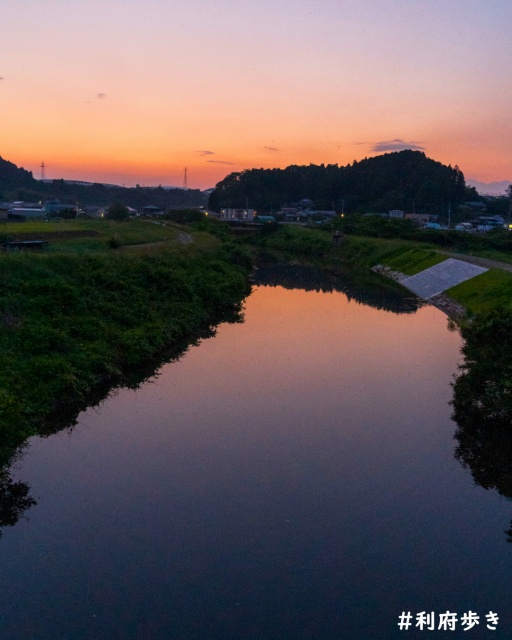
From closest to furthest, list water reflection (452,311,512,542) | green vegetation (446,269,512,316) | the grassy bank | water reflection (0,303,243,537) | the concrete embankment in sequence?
1. water reflection (0,303,243,537)
2. water reflection (452,311,512,542)
3. the grassy bank
4. green vegetation (446,269,512,316)
5. the concrete embankment

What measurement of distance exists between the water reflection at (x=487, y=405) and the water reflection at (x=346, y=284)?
21045 millimetres

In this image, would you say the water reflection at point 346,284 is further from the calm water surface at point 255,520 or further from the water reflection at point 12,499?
the water reflection at point 12,499

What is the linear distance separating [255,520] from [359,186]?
13696cm

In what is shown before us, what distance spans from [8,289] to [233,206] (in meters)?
133

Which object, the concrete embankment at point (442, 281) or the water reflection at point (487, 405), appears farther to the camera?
the concrete embankment at point (442, 281)

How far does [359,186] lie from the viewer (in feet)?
468

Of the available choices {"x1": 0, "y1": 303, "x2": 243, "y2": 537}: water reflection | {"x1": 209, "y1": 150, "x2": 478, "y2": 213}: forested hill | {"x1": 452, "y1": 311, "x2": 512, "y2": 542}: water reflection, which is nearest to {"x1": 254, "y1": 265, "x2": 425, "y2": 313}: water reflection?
{"x1": 0, "y1": 303, "x2": 243, "y2": 537}: water reflection

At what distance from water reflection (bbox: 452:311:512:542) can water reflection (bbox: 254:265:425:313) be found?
21.0 meters

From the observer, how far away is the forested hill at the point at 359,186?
129625mm

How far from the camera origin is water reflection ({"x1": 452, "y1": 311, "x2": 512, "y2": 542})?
17.2 metres

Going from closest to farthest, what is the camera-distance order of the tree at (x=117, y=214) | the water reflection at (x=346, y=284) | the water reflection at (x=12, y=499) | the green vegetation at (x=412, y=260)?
the water reflection at (x=12, y=499) → the water reflection at (x=346, y=284) → the green vegetation at (x=412, y=260) → the tree at (x=117, y=214)

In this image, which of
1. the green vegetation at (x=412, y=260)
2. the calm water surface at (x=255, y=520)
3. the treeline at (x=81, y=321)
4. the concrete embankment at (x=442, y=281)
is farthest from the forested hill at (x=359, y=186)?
the calm water surface at (x=255, y=520)

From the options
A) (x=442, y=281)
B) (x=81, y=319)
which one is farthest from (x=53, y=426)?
(x=442, y=281)

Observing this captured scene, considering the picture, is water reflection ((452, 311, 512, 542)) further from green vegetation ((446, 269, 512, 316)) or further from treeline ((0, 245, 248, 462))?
green vegetation ((446, 269, 512, 316))
